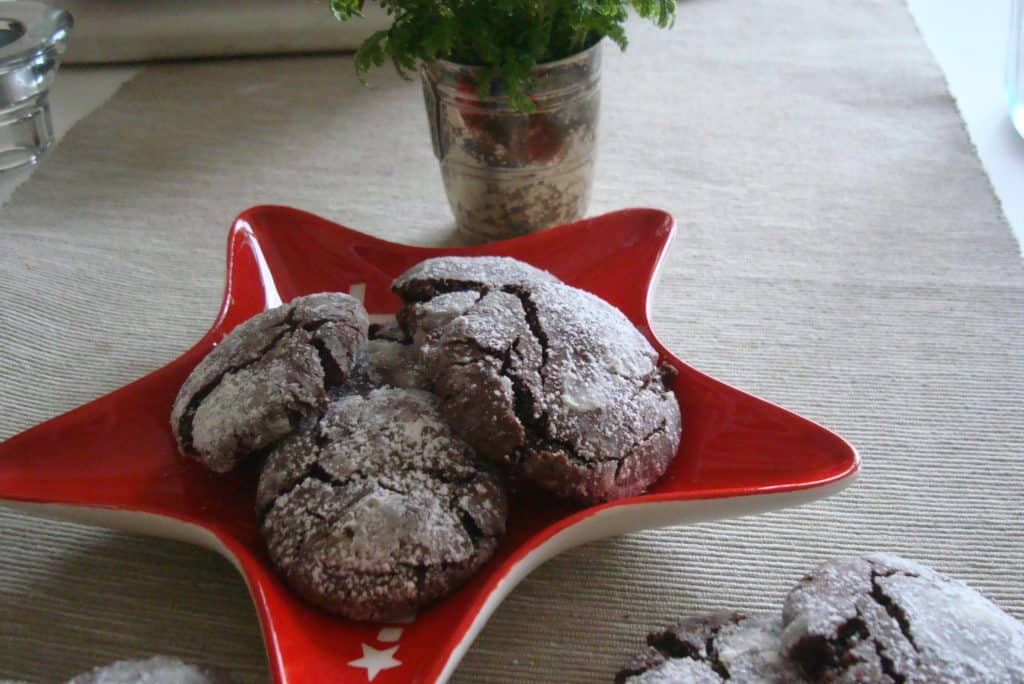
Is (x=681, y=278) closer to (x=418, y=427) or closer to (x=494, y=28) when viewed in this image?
(x=494, y=28)

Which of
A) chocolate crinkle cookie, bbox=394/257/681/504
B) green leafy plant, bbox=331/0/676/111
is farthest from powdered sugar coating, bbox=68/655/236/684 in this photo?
green leafy plant, bbox=331/0/676/111

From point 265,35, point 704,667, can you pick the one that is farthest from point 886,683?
point 265,35

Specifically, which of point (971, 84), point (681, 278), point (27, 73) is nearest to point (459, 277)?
point (681, 278)

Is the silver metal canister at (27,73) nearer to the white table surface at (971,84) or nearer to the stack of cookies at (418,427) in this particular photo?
the white table surface at (971,84)

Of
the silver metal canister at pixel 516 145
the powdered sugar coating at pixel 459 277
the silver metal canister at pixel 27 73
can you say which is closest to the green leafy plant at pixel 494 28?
the silver metal canister at pixel 516 145

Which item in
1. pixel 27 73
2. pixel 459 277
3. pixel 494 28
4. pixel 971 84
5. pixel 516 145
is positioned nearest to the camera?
pixel 459 277

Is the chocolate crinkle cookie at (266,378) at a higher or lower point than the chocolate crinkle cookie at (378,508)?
higher
